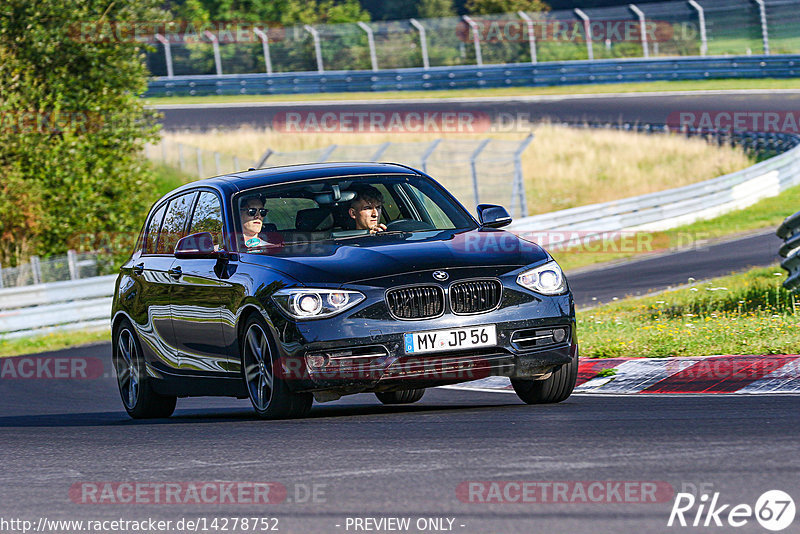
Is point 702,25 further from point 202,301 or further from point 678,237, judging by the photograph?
point 202,301

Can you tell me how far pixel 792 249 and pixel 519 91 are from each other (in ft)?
107

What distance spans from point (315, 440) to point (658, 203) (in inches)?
786

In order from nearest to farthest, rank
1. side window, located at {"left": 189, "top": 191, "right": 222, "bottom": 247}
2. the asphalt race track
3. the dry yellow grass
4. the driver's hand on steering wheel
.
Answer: the asphalt race track
the driver's hand on steering wheel
side window, located at {"left": 189, "top": 191, "right": 222, "bottom": 247}
the dry yellow grass

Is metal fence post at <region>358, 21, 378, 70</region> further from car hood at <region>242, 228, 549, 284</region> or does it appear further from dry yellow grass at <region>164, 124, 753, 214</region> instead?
car hood at <region>242, 228, 549, 284</region>

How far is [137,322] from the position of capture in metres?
10.0

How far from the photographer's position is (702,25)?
42906 mm

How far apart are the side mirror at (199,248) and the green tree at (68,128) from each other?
709 inches

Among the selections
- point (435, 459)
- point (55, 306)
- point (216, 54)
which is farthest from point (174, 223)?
point (216, 54)

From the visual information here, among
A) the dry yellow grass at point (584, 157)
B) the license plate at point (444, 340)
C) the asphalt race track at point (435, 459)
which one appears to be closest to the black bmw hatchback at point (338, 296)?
the license plate at point (444, 340)

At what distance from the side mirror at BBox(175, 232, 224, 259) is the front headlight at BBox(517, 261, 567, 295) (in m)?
2.09

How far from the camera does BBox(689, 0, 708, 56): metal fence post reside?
42.9 metres

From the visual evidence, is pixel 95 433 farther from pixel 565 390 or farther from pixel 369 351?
pixel 565 390

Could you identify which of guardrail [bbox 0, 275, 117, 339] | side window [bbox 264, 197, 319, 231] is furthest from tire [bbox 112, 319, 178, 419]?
guardrail [bbox 0, 275, 117, 339]

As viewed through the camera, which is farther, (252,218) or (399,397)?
(399,397)
